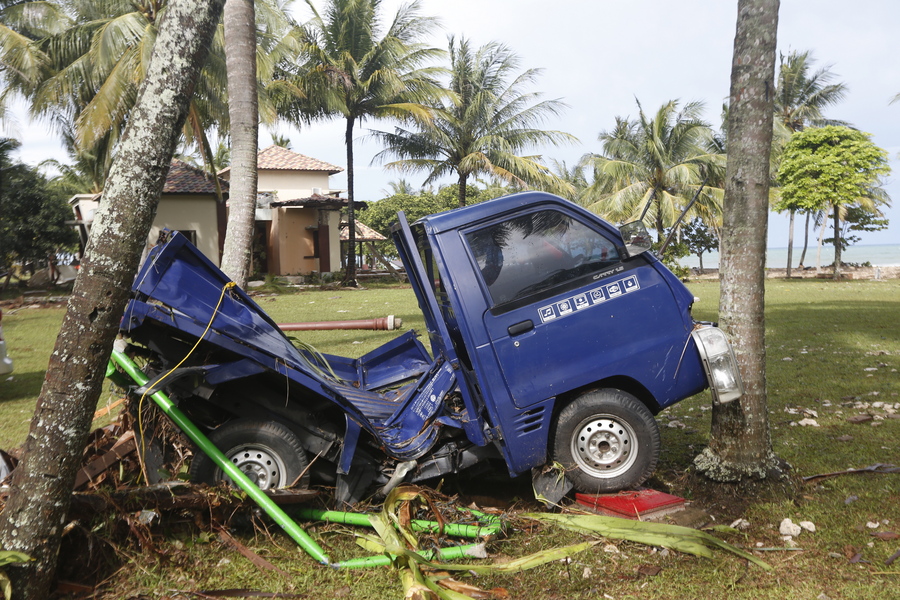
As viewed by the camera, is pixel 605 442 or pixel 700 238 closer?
pixel 605 442

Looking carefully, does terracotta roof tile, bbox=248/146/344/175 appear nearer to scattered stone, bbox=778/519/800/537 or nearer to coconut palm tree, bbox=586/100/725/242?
coconut palm tree, bbox=586/100/725/242

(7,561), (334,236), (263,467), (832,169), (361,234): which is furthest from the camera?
(361,234)

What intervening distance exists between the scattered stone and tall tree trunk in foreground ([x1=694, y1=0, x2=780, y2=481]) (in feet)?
1.91

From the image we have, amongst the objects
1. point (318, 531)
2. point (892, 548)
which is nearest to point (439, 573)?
point (318, 531)

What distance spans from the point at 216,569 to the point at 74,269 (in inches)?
1229

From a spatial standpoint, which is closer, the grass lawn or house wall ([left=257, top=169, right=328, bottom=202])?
the grass lawn

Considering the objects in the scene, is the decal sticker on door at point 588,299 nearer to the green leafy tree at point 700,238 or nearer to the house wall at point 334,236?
the house wall at point 334,236

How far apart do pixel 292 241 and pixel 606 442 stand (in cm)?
3140

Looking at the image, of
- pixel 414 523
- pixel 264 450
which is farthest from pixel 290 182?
pixel 414 523

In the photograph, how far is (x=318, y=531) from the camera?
4289 millimetres

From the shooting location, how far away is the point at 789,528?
13.7 feet

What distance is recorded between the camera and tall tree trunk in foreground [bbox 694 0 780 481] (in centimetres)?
482

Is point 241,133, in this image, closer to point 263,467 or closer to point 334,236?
point 263,467

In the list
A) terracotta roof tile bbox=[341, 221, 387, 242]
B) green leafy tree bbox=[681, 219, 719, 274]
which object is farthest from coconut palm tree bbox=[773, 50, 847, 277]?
terracotta roof tile bbox=[341, 221, 387, 242]
